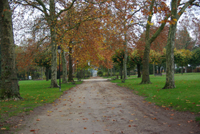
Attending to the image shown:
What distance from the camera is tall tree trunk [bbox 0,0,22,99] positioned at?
30.1 ft

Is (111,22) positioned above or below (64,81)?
above

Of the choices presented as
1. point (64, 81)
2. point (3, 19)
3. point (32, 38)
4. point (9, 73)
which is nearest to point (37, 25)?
point (32, 38)

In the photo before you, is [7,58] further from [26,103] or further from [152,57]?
[152,57]

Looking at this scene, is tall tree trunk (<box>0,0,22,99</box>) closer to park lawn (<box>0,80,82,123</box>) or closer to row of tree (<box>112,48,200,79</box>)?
park lawn (<box>0,80,82,123</box>)

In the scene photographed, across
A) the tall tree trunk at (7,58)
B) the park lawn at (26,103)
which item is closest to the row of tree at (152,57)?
the park lawn at (26,103)

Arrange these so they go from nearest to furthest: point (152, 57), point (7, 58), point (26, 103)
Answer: point (26, 103), point (7, 58), point (152, 57)

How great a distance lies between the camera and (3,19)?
367 inches

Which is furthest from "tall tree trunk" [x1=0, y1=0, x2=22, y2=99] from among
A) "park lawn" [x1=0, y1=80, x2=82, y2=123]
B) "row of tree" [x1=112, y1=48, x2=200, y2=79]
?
"row of tree" [x1=112, y1=48, x2=200, y2=79]

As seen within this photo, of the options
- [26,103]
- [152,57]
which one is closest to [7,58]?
[26,103]

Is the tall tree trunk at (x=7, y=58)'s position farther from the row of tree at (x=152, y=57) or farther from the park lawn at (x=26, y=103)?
the row of tree at (x=152, y=57)

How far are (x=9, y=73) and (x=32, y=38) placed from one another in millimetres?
9593

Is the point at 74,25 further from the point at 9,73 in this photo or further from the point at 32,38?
the point at 9,73

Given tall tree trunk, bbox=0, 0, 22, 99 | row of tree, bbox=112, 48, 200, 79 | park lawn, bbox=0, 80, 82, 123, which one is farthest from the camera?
row of tree, bbox=112, 48, 200, 79

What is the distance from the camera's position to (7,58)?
918 cm
